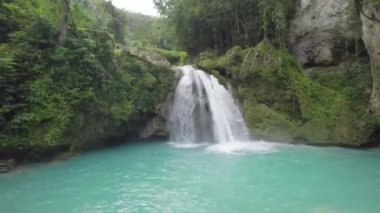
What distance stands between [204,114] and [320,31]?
7.14m

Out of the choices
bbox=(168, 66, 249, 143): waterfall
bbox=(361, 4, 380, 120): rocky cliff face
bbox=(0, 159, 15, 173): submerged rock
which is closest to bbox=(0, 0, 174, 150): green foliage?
bbox=(0, 159, 15, 173): submerged rock

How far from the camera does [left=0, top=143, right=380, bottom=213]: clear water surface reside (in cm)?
704

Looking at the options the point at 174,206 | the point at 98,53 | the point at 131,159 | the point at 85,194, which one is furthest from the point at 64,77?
the point at 174,206

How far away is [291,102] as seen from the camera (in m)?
14.7

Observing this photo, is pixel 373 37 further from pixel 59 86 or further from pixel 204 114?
pixel 59 86

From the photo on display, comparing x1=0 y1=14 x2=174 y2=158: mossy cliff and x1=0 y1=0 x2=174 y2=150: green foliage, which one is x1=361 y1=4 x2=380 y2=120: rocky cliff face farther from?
x1=0 y1=0 x2=174 y2=150: green foliage

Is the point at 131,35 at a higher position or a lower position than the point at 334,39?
higher

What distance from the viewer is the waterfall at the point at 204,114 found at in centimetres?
1524

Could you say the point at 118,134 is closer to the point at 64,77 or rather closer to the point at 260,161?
the point at 64,77

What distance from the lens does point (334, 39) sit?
15891 mm

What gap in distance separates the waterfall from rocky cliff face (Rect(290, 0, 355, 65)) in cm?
477

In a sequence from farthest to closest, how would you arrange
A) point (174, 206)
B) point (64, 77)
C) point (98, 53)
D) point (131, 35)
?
point (131, 35) < point (98, 53) < point (64, 77) < point (174, 206)

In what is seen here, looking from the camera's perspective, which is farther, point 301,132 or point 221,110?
point 221,110

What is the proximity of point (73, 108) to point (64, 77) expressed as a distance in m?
1.15
